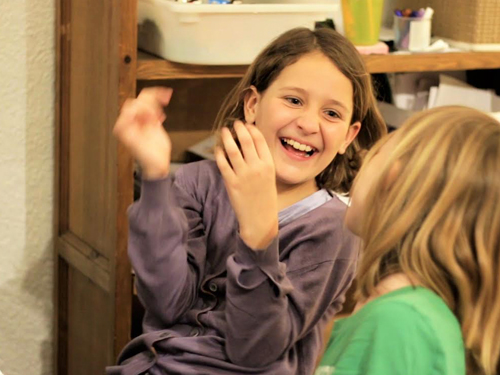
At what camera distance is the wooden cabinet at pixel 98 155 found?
1.51m

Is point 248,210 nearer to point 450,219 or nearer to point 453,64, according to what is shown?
point 450,219

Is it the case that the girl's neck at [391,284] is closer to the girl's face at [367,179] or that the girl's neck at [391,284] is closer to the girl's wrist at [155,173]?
the girl's face at [367,179]

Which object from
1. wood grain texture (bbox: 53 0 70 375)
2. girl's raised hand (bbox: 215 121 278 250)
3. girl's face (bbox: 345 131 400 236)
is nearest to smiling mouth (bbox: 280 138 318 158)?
girl's raised hand (bbox: 215 121 278 250)

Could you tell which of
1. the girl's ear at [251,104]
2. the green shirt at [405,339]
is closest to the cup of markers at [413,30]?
the girl's ear at [251,104]

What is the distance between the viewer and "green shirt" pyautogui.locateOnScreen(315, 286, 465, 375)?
2.82 feet

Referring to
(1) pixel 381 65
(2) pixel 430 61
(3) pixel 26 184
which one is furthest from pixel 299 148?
(3) pixel 26 184

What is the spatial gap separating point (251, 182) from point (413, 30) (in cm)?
84

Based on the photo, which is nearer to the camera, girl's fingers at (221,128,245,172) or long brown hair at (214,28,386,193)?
girl's fingers at (221,128,245,172)

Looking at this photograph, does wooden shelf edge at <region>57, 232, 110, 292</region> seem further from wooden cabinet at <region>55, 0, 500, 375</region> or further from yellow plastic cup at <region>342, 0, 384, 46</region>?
yellow plastic cup at <region>342, 0, 384, 46</region>

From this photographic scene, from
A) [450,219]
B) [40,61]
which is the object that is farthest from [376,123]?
[40,61]

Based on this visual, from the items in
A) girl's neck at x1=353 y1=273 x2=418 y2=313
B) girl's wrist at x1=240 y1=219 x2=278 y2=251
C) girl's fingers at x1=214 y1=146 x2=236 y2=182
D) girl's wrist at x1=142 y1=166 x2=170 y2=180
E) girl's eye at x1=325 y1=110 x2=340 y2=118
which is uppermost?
girl's eye at x1=325 y1=110 x2=340 y2=118

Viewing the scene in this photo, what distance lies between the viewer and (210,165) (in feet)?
4.72

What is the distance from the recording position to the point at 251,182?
3.64 ft

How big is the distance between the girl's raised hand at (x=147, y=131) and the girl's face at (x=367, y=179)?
0.98 feet
